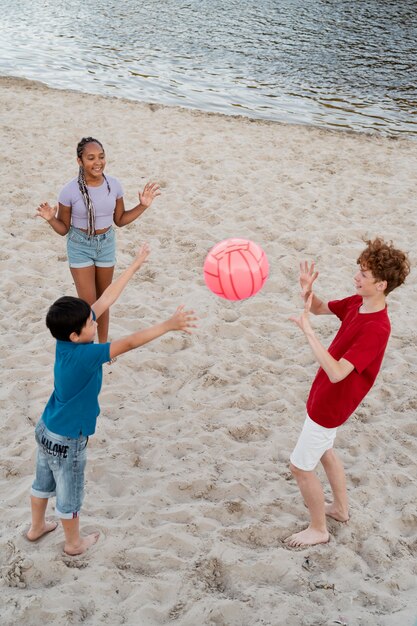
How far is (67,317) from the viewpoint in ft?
11.0

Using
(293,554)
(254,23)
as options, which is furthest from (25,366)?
(254,23)

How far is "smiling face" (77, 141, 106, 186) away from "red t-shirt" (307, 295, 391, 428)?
7.81ft

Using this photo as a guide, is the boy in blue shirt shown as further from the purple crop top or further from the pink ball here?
the purple crop top

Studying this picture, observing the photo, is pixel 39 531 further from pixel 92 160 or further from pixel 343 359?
pixel 92 160

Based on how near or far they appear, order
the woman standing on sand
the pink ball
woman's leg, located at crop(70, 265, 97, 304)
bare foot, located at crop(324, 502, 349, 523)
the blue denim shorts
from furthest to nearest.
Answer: woman's leg, located at crop(70, 265, 97, 304)
the blue denim shorts
the woman standing on sand
the pink ball
bare foot, located at crop(324, 502, 349, 523)

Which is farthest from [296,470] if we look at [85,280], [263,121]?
[263,121]

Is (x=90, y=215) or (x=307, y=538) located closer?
(x=307, y=538)

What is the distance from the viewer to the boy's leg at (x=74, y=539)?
3.72m

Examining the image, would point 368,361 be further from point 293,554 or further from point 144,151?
point 144,151

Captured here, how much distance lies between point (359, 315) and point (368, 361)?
29 cm

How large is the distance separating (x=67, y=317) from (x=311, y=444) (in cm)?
160

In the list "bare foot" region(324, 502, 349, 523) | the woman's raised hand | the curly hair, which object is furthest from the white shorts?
the woman's raised hand

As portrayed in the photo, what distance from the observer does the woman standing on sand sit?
504cm

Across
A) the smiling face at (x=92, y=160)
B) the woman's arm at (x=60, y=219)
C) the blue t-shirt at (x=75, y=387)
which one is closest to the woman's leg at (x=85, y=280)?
the woman's arm at (x=60, y=219)
